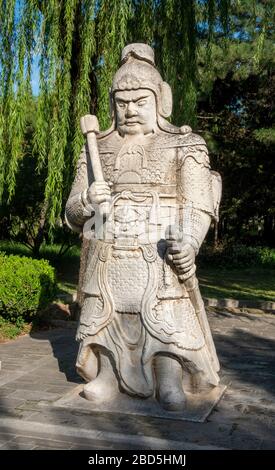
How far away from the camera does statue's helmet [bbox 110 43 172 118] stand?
421 cm

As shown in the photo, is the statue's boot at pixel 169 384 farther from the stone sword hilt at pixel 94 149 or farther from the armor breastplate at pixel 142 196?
the stone sword hilt at pixel 94 149

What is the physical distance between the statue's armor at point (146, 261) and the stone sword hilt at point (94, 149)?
17cm

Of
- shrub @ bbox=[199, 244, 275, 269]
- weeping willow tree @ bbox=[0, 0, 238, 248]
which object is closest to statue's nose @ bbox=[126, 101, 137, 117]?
weeping willow tree @ bbox=[0, 0, 238, 248]

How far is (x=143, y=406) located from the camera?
395 cm

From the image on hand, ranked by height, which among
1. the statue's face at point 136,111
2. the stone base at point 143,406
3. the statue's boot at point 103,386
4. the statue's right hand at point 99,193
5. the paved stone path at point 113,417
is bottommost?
the paved stone path at point 113,417

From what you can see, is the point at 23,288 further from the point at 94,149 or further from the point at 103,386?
the point at 94,149

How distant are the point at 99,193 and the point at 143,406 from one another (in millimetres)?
1530

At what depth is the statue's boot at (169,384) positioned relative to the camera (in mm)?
3873

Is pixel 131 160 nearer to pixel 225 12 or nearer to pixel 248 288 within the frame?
pixel 225 12

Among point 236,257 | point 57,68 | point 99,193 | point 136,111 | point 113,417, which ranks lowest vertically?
point 113,417

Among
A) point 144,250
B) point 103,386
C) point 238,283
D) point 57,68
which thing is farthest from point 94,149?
point 238,283

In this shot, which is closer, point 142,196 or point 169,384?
point 169,384

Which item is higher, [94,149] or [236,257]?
[94,149]

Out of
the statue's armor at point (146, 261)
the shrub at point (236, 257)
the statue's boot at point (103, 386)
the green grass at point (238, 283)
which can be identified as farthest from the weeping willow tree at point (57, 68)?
the shrub at point (236, 257)
